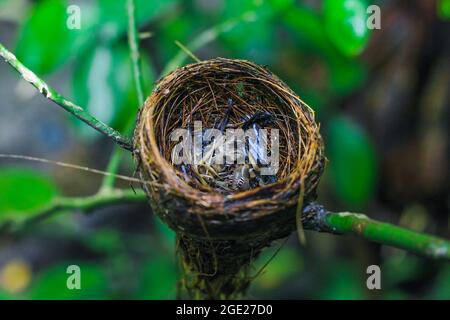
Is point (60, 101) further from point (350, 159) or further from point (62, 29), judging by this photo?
point (350, 159)

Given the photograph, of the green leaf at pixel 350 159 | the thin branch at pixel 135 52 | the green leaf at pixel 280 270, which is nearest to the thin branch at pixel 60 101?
the thin branch at pixel 135 52

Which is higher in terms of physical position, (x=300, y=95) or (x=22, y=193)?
(x=300, y=95)

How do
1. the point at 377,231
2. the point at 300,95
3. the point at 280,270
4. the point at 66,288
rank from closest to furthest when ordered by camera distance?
the point at 377,231
the point at 300,95
the point at 66,288
the point at 280,270

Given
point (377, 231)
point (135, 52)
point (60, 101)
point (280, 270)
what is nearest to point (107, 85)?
point (135, 52)

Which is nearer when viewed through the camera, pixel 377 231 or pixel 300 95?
pixel 377 231

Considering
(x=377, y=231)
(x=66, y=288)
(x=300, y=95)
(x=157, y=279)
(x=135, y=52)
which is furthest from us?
(x=157, y=279)

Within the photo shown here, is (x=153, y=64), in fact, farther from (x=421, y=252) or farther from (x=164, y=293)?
(x=421, y=252)

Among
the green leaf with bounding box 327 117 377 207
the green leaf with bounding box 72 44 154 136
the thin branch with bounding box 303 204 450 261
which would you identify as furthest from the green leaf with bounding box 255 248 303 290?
the thin branch with bounding box 303 204 450 261
